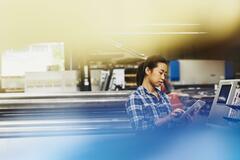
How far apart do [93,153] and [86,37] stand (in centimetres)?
64

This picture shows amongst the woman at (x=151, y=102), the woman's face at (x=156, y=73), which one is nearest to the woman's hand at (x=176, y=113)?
the woman at (x=151, y=102)

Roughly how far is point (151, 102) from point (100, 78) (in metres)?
0.79

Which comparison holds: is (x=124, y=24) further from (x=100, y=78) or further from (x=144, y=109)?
(x=100, y=78)

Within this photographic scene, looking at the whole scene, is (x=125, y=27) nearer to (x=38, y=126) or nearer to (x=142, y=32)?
(x=142, y=32)

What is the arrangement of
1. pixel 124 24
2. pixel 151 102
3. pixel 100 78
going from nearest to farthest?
pixel 124 24
pixel 151 102
pixel 100 78

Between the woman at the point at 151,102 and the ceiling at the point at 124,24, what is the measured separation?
0.15m

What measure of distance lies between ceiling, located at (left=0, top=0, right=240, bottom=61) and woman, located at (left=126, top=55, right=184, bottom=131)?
5.8 inches

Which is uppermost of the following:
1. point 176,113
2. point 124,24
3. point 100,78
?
point 124,24

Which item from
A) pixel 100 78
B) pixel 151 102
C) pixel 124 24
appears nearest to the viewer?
pixel 124 24

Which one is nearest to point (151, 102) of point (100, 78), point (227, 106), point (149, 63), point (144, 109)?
point (144, 109)

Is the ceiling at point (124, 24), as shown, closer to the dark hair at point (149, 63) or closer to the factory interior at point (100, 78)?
the factory interior at point (100, 78)

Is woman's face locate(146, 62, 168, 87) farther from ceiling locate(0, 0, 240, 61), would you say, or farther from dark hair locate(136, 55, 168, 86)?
ceiling locate(0, 0, 240, 61)

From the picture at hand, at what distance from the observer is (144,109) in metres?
1.76

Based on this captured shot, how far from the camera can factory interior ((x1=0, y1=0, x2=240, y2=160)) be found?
1523 millimetres
